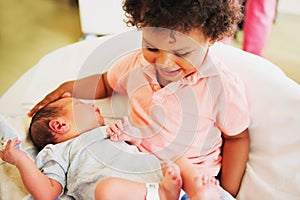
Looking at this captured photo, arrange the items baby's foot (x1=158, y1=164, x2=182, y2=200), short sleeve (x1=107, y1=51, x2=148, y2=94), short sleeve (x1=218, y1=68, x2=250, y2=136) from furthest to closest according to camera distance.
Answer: short sleeve (x1=107, y1=51, x2=148, y2=94)
short sleeve (x1=218, y1=68, x2=250, y2=136)
baby's foot (x1=158, y1=164, x2=182, y2=200)

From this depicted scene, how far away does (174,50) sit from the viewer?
0.81m

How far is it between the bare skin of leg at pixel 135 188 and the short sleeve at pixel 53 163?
0.38 feet

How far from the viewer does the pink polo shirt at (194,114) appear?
2.93ft

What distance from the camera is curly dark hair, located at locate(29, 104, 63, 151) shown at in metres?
0.95

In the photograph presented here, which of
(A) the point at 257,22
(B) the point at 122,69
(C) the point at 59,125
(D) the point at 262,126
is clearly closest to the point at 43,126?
(C) the point at 59,125

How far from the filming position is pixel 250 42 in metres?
1.67

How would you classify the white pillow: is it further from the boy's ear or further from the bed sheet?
the boy's ear

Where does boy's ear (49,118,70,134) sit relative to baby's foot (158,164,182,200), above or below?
above

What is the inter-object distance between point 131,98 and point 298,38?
1.32 meters

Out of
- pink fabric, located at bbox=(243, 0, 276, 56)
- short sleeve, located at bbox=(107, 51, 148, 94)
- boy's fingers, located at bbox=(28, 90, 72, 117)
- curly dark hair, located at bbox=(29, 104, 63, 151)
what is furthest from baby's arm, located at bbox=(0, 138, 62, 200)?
pink fabric, located at bbox=(243, 0, 276, 56)

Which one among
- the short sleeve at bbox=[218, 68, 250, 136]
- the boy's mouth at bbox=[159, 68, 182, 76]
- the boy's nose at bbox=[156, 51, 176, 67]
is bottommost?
the short sleeve at bbox=[218, 68, 250, 136]

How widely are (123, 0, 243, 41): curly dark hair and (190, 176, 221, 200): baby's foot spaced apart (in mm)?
288

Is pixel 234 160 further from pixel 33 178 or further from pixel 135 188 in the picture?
pixel 33 178

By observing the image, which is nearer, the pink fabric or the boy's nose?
the boy's nose
